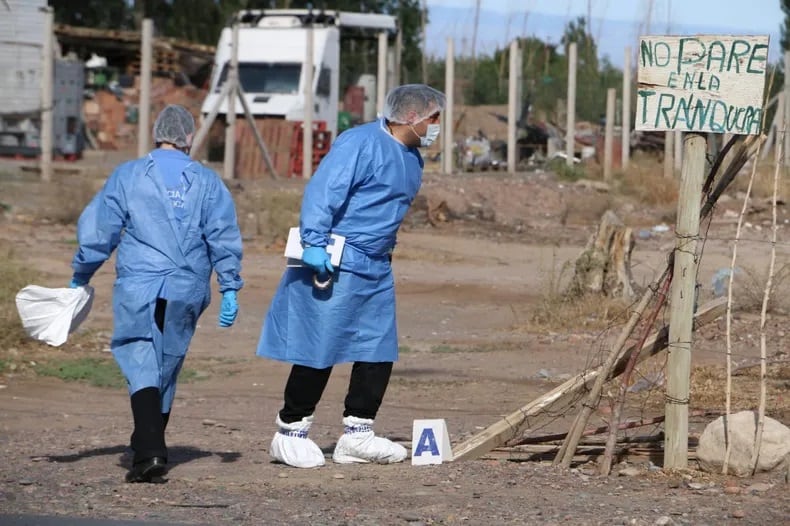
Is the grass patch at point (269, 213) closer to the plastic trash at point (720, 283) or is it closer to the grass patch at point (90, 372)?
the plastic trash at point (720, 283)

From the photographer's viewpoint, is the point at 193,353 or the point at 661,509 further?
the point at 193,353

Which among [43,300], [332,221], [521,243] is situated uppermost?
[332,221]

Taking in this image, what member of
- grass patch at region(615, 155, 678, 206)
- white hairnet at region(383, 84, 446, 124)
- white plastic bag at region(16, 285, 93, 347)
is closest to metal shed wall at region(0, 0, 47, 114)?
grass patch at region(615, 155, 678, 206)

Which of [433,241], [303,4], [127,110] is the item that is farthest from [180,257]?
[303,4]

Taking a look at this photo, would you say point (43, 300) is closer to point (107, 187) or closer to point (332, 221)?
point (107, 187)

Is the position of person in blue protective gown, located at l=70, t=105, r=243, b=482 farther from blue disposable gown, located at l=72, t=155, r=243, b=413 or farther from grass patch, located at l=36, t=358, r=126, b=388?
grass patch, located at l=36, t=358, r=126, b=388

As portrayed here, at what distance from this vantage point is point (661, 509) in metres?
5.64

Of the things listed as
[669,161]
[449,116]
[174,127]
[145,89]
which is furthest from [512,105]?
[174,127]

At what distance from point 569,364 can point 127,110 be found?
24699mm

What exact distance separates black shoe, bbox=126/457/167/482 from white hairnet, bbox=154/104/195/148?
1.46 meters

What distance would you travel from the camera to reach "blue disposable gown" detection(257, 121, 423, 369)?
6.47 metres

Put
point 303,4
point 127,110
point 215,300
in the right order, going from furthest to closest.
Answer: point 303,4, point 127,110, point 215,300

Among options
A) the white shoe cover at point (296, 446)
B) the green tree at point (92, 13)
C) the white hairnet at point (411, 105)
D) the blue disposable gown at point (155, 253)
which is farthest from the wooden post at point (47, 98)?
the green tree at point (92, 13)

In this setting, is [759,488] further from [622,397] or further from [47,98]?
[47,98]
